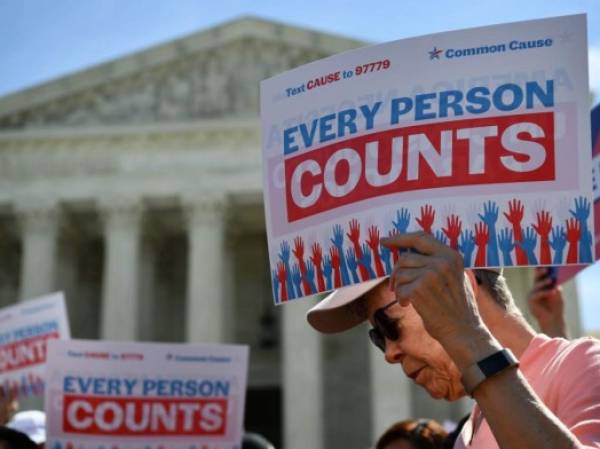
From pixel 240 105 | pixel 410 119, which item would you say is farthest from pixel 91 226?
pixel 410 119

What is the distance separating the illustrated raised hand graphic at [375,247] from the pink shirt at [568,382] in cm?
59

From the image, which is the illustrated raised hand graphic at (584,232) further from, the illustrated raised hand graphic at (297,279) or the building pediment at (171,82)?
the building pediment at (171,82)

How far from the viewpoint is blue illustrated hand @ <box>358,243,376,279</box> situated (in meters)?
3.06

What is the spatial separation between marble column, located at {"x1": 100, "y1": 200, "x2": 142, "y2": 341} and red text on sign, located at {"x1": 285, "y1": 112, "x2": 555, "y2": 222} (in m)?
26.8

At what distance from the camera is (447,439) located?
222 inches

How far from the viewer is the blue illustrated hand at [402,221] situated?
298 cm

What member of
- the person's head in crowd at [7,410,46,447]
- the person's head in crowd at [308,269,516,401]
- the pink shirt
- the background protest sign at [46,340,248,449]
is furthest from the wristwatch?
the person's head in crowd at [7,410,46,447]

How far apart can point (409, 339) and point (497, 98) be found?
92 cm

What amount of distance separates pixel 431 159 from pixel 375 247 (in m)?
0.38

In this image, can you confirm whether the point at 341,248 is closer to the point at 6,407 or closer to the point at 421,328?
the point at 421,328

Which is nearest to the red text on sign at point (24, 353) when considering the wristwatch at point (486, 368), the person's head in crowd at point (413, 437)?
the person's head in crowd at point (413, 437)

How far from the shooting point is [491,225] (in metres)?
2.89

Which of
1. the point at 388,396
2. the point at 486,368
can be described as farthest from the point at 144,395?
the point at 388,396

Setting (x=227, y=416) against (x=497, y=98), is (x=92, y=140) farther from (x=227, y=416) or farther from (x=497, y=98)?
(x=497, y=98)
